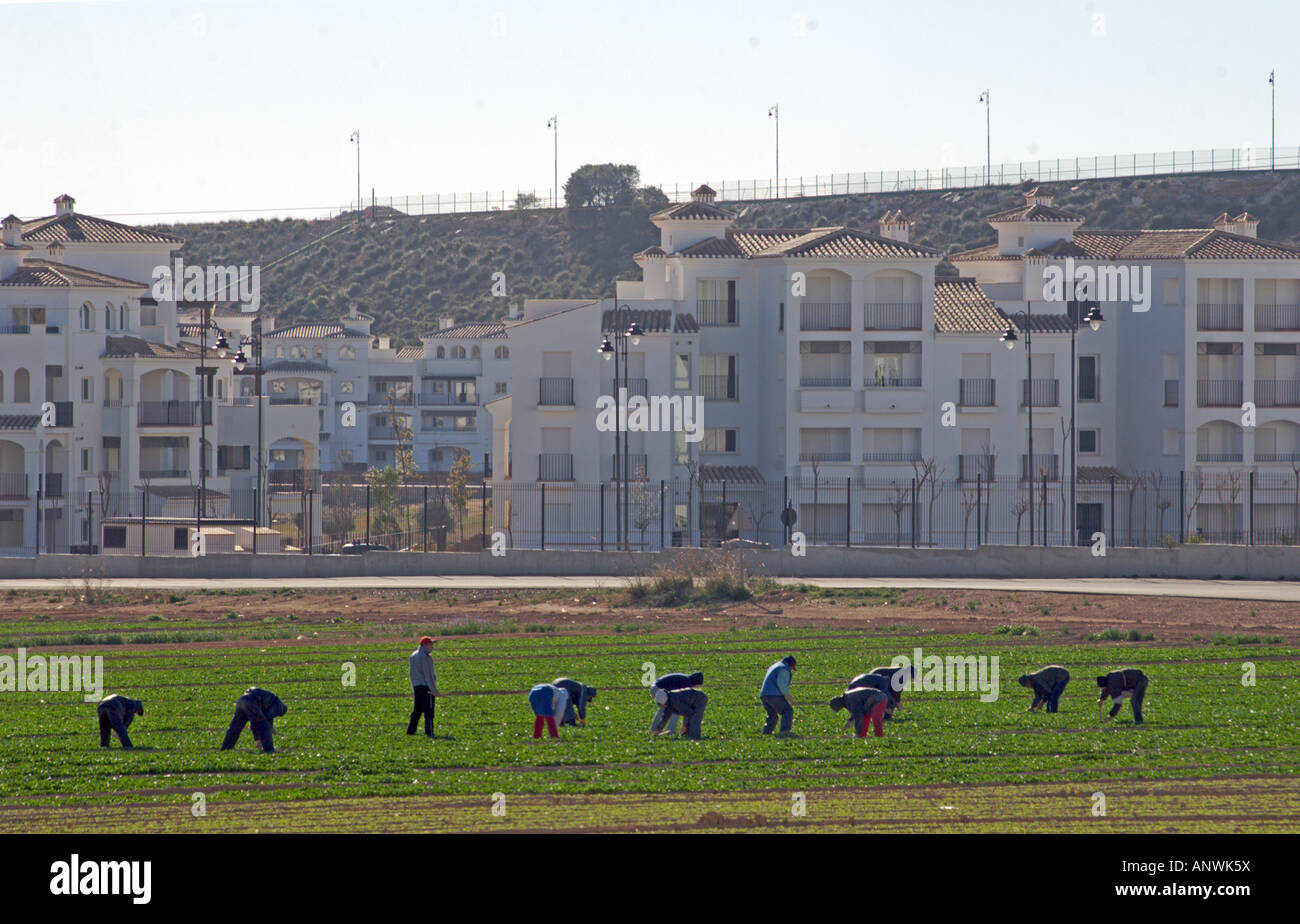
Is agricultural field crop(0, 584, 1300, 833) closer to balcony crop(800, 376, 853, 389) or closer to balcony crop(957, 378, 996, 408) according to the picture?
balcony crop(800, 376, 853, 389)

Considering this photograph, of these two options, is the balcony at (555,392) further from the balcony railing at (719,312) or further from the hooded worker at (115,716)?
the hooded worker at (115,716)

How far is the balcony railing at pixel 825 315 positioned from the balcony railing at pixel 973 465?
24.6 feet

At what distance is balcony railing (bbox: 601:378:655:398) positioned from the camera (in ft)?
206

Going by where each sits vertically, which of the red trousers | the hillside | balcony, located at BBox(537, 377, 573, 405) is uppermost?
the hillside

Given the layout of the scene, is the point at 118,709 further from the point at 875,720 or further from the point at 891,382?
the point at 891,382

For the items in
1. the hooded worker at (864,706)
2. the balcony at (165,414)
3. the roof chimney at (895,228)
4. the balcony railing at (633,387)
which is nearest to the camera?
the hooded worker at (864,706)

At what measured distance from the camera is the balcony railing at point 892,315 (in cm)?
6488

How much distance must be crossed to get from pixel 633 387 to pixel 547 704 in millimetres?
43375

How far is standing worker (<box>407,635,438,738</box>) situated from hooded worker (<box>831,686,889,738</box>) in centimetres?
519

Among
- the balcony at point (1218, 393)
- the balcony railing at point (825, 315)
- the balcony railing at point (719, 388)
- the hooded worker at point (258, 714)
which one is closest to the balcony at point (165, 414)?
the balcony railing at point (719, 388)

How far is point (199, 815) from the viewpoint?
1527 cm

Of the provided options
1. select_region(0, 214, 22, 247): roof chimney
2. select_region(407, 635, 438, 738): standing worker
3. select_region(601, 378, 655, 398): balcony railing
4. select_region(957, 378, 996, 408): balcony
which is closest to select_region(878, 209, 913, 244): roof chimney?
select_region(957, 378, 996, 408): balcony
